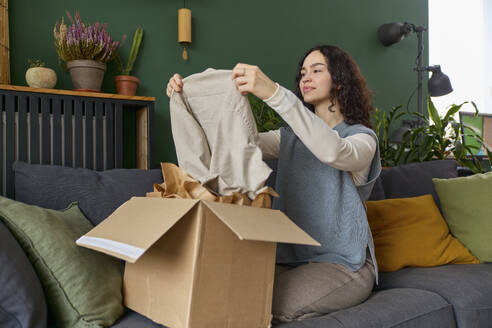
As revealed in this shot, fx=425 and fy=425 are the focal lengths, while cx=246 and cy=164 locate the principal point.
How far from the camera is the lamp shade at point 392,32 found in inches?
140

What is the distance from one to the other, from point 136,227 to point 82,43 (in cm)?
152

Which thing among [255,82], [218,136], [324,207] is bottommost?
[324,207]

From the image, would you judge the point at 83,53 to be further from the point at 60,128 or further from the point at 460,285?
the point at 460,285

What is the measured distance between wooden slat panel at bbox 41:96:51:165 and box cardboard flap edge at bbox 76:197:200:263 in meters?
1.06

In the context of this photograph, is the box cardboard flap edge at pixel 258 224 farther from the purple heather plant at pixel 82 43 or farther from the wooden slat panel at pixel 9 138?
the purple heather plant at pixel 82 43

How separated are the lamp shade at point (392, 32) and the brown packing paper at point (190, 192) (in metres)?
3.03

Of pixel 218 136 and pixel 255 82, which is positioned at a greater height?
pixel 255 82

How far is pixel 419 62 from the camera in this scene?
11.6ft

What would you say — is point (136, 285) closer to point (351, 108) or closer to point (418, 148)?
point (351, 108)

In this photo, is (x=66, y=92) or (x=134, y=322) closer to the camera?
(x=134, y=322)

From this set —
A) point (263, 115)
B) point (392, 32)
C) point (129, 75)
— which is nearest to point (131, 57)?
point (129, 75)

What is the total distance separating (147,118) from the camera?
224 cm

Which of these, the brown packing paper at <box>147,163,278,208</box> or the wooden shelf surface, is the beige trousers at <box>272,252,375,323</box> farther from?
the wooden shelf surface

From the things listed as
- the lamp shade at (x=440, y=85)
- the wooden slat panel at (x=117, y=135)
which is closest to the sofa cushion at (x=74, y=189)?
the wooden slat panel at (x=117, y=135)
